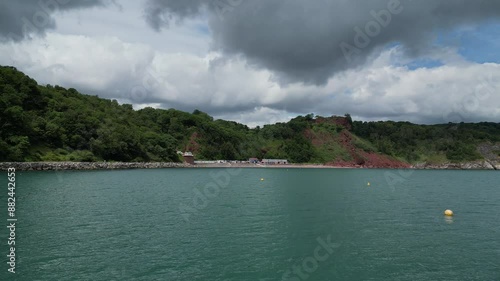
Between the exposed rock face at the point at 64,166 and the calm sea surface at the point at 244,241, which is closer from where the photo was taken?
the calm sea surface at the point at 244,241

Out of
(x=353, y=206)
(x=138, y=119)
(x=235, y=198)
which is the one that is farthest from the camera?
(x=138, y=119)

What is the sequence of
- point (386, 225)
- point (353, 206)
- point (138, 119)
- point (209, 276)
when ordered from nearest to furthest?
point (209, 276)
point (386, 225)
point (353, 206)
point (138, 119)

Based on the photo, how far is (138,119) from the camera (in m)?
186

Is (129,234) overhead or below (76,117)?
below

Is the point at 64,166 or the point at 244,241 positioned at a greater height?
the point at 64,166

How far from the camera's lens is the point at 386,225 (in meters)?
28.8

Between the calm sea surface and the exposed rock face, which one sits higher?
the exposed rock face

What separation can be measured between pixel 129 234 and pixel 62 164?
→ 79748mm

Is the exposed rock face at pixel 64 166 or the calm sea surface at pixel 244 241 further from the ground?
the exposed rock face at pixel 64 166

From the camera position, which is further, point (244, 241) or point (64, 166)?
point (64, 166)

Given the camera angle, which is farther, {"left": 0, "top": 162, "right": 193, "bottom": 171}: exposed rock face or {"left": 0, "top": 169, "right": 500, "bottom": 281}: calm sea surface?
{"left": 0, "top": 162, "right": 193, "bottom": 171}: exposed rock face

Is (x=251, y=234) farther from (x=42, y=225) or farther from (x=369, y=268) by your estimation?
(x=42, y=225)

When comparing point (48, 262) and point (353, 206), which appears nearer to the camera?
point (48, 262)

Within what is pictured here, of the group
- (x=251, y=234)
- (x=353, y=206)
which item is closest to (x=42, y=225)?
(x=251, y=234)
